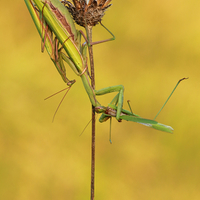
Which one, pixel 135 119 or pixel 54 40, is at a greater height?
pixel 54 40

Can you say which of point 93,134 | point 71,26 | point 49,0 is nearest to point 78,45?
point 71,26

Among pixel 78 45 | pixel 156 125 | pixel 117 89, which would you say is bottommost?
pixel 156 125

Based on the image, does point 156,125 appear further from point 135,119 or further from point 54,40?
point 54,40
